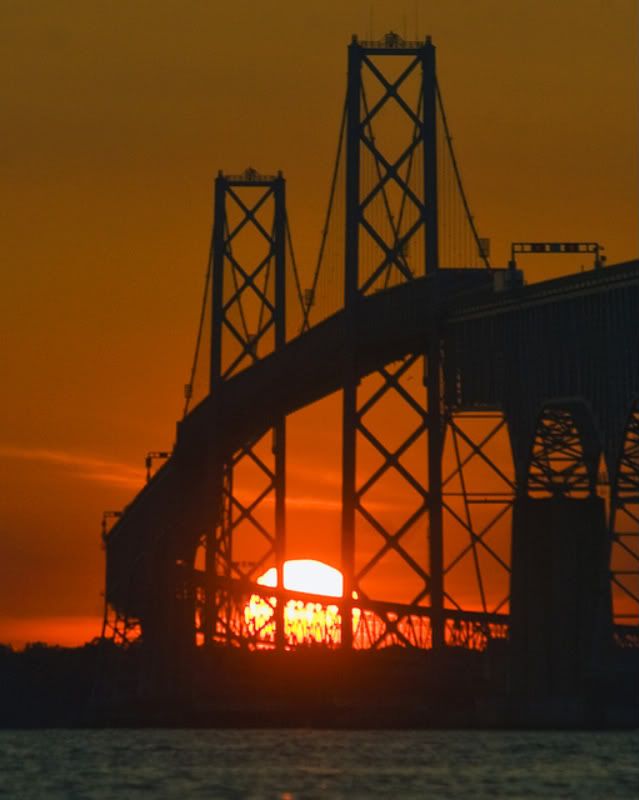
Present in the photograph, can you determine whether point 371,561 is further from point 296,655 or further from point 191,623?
point 191,623

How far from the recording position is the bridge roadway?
301ft

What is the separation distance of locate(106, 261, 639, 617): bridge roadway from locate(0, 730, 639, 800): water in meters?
10.1

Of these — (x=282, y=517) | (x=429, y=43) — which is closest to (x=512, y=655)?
(x=429, y=43)

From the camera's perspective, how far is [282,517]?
13625 centimetres

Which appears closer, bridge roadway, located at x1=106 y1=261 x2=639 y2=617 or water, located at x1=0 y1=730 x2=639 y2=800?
water, located at x1=0 y1=730 x2=639 y2=800

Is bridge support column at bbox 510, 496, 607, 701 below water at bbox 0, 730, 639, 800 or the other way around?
the other way around

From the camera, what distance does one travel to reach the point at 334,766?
85688 millimetres

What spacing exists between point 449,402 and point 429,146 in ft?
44.1

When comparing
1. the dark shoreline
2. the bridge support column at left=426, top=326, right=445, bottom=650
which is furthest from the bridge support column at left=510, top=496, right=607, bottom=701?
the bridge support column at left=426, top=326, right=445, bottom=650

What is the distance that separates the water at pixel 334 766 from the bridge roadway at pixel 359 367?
10070 mm

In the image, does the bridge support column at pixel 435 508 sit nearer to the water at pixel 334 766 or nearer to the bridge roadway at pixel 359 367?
the bridge roadway at pixel 359 367

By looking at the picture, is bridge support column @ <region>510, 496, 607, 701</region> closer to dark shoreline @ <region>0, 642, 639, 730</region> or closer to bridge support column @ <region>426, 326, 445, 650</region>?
dark shoreline @ <region>0, 642, 639, 730</region>

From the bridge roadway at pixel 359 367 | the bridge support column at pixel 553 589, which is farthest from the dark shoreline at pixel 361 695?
the bridge roadway at pixel 359 367

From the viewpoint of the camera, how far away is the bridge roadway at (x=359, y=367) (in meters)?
91.9
